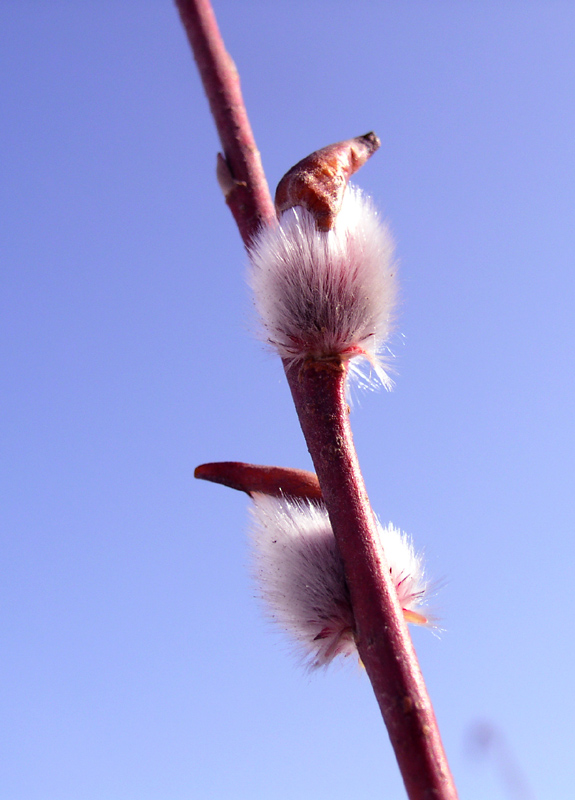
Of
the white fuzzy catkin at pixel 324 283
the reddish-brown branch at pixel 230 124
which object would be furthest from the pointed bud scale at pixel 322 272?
the reddish-brown branch at pixel 230 124

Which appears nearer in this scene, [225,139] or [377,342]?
[377,342]

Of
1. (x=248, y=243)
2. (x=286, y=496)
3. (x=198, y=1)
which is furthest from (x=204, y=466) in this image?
(x=198, y=1)

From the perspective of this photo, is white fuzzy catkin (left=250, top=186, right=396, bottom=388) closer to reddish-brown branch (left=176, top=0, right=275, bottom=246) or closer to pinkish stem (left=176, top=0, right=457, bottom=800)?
pinkish stem (left=176, top=0, right=457, bottom=800)

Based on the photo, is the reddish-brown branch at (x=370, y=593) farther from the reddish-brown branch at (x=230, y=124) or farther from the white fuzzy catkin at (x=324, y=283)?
the reddish-brown branch at (x=230, y=124)

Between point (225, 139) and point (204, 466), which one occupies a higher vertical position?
point (225, 139)

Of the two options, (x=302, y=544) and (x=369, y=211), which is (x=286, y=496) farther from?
(x=369, y=211)

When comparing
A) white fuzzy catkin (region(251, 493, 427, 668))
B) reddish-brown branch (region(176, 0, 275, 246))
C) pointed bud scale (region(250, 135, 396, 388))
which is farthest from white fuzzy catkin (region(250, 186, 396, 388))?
white fuzzy catkin (region(251, 493, 427, 668))

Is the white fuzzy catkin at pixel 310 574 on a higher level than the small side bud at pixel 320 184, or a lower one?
lower
